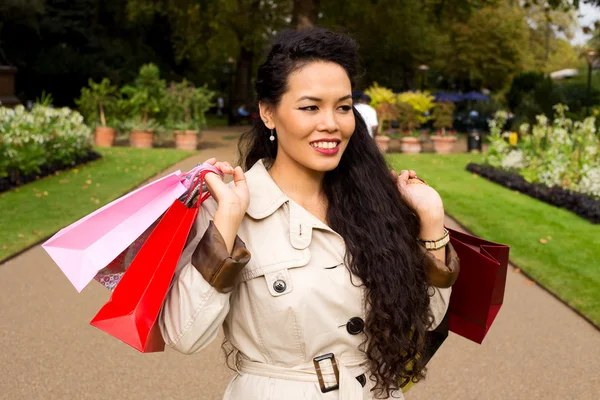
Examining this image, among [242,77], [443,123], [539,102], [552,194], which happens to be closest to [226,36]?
[242,77]

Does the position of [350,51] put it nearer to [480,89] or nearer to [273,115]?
[273,115]

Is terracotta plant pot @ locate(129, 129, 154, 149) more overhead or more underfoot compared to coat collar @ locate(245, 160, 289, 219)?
more underfoot

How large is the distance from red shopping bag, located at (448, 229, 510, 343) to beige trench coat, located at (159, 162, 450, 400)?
1.39 ft

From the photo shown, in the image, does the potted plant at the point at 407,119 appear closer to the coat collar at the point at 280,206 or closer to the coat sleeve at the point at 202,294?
the coat collar at the point at 280,206

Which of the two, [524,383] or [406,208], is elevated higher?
[406,208]

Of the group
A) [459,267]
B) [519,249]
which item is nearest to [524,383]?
[459,267]

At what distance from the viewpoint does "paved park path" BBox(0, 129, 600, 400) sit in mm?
4957

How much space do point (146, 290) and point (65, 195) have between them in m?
11.5

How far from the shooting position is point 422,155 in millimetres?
22250

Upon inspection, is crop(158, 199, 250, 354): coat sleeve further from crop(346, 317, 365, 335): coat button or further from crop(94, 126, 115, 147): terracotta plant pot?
crop(94, 126, 115, 147): terracotta plant pot

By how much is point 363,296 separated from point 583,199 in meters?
10.5

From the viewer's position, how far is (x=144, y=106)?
79.7ft

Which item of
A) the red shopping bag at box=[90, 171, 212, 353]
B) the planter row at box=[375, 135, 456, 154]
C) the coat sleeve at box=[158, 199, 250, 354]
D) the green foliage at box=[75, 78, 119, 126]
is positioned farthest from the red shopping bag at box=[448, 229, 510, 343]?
the green foliage at box=[75, 78, 119, 126]

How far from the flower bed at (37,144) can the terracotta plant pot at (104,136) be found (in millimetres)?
4665
